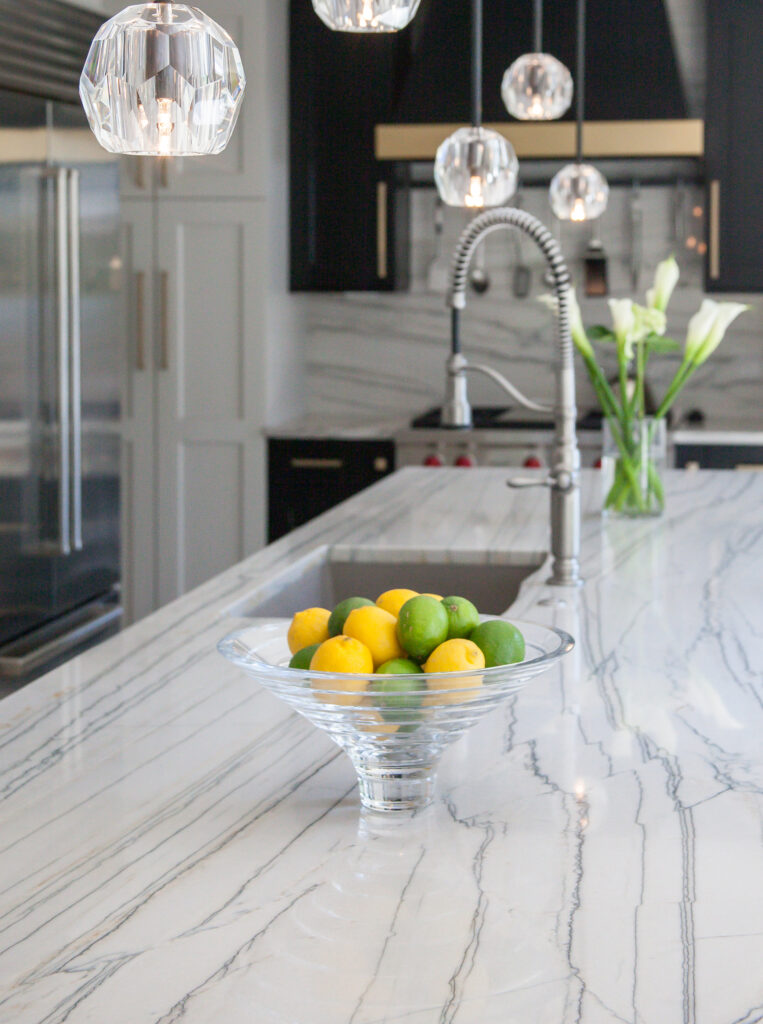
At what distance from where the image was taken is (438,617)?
1.13 metres

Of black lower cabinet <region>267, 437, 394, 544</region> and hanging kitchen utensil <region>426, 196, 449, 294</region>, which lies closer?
black lower cabinet <region>267, 437, 394, 544</region>

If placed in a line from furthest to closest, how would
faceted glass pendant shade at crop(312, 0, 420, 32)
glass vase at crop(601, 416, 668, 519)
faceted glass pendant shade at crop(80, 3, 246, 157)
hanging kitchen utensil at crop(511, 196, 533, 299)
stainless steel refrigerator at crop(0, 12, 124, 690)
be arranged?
hanging kitchen utensil at crop(511, 196, 533, 299) < stainless steel refrigerator at crop(0, 12, 124, 690) < glass vase at crop(601, 416, 668, 519) < faceted glass pendant shade at crop(312, 0, 420, 32) < faceted glass pendant shade at crop(80, 3, 246, 157)

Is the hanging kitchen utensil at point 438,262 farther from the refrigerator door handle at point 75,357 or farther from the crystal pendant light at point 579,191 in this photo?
the refrigerator door handle at point 75,357

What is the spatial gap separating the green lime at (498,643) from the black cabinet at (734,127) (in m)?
3.75

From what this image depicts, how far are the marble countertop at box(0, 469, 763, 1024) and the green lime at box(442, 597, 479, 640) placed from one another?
156mm

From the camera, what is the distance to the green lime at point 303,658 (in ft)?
3.79

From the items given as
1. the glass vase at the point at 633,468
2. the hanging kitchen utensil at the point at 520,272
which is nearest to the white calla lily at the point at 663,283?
the glass vase at the point at 633,468

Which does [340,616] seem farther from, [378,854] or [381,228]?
[381,228]

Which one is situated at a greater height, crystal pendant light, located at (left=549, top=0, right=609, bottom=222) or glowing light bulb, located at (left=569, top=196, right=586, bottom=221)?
crystal pendant light, located at (left=549, top=0, right=609, bottom=222)

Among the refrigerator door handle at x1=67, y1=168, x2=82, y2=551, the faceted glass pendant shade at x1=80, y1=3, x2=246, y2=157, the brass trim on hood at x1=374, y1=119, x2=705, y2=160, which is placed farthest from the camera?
the brass trim on hood at x1=374, y1=119, x2=705, y2=160

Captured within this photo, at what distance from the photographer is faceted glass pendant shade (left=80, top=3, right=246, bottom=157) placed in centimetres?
104

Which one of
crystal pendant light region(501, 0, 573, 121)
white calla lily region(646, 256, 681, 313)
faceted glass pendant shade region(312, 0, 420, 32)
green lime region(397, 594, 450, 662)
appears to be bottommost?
green lime region(397, 594, 450, 662)

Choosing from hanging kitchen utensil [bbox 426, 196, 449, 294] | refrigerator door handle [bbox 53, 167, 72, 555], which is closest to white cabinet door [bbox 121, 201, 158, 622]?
hanging kitchen utensil [bbox 426, 196, 449, 294]

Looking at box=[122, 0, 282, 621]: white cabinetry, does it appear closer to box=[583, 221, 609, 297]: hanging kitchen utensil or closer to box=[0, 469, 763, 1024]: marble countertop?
box=[583, 221, 609, 297]: hanging kitchen utensil
